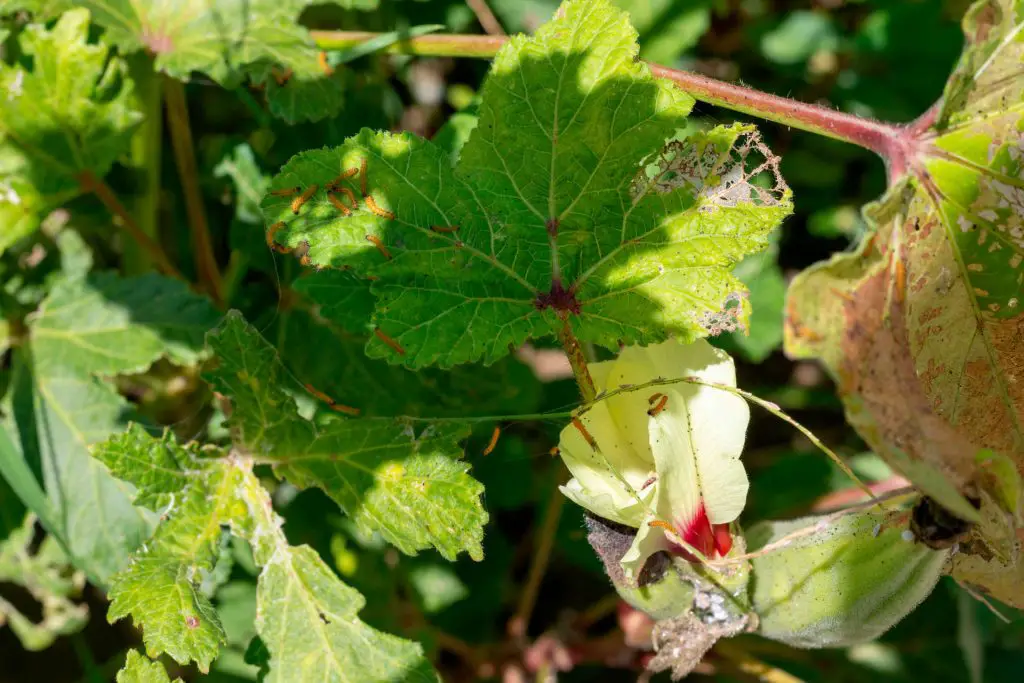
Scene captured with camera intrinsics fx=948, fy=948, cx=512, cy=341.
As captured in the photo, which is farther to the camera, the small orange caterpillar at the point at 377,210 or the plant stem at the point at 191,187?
the plant stem at the point at 191,187

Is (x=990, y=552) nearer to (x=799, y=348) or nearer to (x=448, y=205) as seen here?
(x=799, y=348)

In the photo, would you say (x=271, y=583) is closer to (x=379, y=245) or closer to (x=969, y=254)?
(x=379, y=245)

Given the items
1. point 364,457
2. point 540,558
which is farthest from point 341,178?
point 540,558

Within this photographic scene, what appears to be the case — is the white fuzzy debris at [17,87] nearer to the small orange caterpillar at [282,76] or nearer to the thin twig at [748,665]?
the small orange caterpillar at [282,76]

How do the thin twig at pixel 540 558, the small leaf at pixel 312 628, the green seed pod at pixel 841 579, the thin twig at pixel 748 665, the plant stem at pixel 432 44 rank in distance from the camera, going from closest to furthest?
1. the green seed pod at pixel 841 579
2. the small leaf at pixel 312 628
3. the plant stem at pixel 432 44
4. the thin twig at pixel 748 665
5. the thin twig at pixel 540 558

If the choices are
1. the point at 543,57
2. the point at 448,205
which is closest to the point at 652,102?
the point at 543,57

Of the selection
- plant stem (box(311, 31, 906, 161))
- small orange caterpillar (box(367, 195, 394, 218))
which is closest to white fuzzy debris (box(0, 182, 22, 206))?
small orange caterpillar (box(367, 195, 394, 218))

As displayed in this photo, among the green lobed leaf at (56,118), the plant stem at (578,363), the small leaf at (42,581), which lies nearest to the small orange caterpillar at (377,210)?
the plant stem at (578,363)
